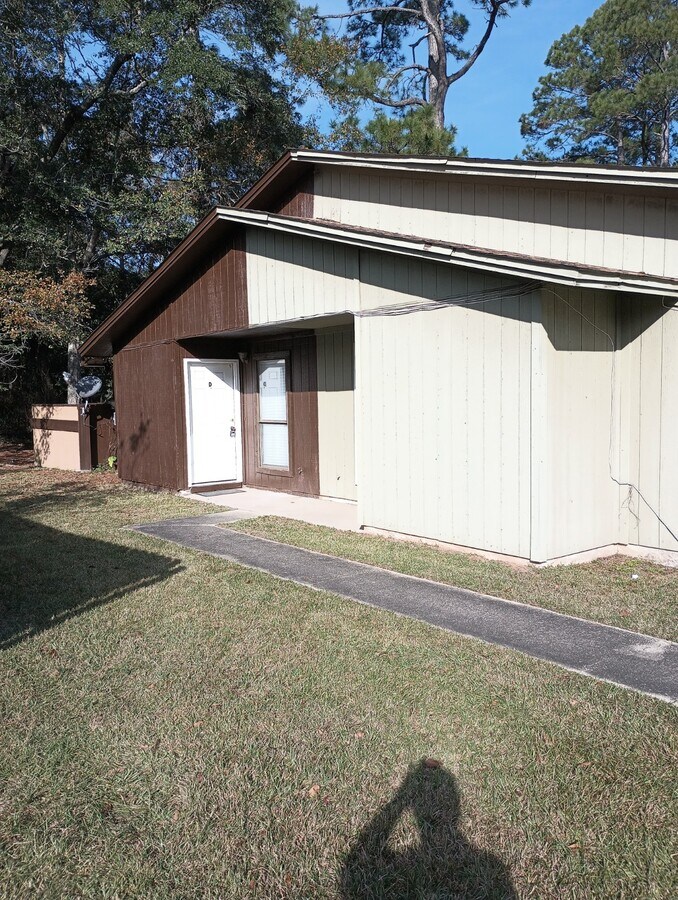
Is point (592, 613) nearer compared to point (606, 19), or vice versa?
point (592, 613)

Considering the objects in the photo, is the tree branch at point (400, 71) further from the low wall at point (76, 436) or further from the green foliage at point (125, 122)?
the low wall at point (76, 436)

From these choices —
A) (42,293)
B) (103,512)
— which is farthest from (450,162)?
(42,293)

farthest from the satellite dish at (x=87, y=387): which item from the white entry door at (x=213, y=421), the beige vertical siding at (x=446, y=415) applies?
the beige vertical siding at (x=446, y=415)

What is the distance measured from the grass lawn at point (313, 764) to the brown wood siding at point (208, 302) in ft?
19.6

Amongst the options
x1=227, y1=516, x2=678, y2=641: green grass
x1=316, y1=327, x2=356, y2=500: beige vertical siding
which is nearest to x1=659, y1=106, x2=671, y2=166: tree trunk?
x1=316, y1=327, x2=356, y2=500: beige vertical siding

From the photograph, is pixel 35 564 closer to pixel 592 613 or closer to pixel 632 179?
pixel 592 613

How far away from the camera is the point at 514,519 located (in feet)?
22.9

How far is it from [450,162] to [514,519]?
4.19 m

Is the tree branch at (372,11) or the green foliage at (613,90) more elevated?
the tree branch at (372,11)

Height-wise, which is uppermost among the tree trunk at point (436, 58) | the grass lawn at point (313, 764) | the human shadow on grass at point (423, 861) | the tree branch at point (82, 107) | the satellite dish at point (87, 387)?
the tree trunk at point (436, 58)

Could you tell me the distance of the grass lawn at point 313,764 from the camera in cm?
271

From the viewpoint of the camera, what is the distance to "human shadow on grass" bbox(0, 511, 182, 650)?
569 cm

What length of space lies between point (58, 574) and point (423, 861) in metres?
5.20

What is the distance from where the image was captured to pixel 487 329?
278 inches
